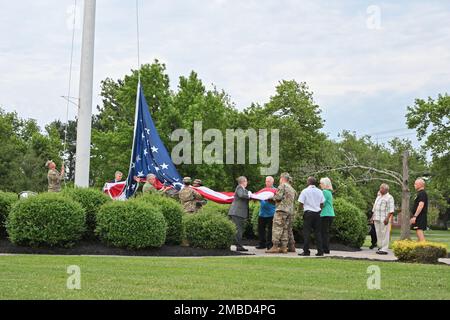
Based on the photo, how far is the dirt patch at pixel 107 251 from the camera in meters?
14.4

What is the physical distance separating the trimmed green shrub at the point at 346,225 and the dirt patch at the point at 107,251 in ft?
15.0

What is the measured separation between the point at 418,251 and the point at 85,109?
985 centimetres

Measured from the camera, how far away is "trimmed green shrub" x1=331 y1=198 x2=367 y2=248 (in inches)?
760

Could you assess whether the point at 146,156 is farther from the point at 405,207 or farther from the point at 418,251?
the point at 418,251

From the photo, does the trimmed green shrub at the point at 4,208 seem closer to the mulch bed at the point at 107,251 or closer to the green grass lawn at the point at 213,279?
the mulch bed at the point at 107,251

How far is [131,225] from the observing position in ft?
48.3

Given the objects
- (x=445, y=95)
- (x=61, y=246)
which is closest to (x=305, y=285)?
(x=61, y=246)

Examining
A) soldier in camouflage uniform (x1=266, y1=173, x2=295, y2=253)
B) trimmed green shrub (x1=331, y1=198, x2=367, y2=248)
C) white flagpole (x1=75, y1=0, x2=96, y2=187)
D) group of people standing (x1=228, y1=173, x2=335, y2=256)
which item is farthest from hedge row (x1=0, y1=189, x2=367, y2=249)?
trimmed green shrub (x1=331, y1=198, x2=367, y2=248)

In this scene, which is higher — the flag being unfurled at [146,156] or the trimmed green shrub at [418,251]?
the flag being unfurled at [146,156]

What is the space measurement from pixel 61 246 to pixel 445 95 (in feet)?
132

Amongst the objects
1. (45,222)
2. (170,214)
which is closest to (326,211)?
(170,214)
